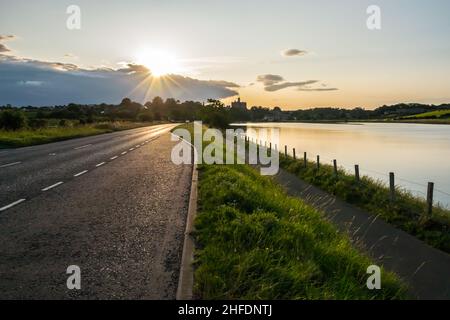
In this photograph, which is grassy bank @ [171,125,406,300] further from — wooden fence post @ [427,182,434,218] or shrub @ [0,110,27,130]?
shrub @ [0,110,27,130]

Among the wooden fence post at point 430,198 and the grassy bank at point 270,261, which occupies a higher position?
the grassy bank at point 270,261

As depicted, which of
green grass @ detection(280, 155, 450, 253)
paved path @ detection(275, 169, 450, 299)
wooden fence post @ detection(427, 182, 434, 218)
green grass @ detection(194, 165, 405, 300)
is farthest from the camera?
wooden fence post @ detection(427, 182, 434, 218)

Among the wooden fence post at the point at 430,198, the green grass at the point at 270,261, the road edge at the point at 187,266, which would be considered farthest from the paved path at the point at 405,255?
the road edge at the point at 187,266

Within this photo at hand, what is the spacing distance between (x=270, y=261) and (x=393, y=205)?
36.6 feet

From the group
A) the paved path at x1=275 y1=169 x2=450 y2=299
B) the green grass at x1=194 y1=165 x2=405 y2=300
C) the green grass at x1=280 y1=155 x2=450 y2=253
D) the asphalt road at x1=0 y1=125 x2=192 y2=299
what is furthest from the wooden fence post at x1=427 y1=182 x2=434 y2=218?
the asphalt road at x1=0 y1=125 x2=192 y2=299

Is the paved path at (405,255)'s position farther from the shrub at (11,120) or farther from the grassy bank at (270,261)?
the shrub at (11,120)

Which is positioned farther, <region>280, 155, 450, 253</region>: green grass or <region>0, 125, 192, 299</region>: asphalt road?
<region>280, 155, 450, 253</region>: green grass

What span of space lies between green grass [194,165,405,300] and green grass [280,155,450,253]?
5209 mm

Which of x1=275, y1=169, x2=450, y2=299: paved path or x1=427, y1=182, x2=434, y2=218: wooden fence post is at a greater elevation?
x1=427, y1=182, x2=434, y2=218: wooden fence post

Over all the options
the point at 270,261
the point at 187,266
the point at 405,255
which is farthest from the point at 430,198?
the point at 187,266

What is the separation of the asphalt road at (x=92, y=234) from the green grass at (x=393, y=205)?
7.42 m

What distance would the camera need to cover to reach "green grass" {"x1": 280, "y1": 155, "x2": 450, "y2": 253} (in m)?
12.1

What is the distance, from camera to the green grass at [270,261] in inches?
180
